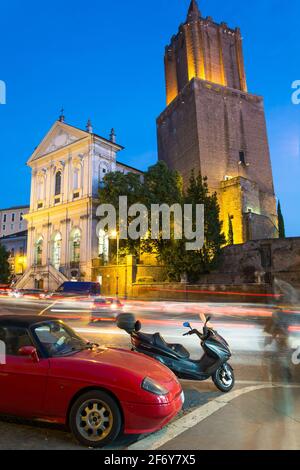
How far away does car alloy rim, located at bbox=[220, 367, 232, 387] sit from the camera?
6.37 meters

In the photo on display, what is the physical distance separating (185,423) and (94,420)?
132cm

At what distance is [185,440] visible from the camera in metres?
4.21

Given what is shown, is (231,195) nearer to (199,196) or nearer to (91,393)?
(199,196)

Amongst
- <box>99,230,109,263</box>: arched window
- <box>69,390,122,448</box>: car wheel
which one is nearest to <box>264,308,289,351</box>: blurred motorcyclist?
<box>69,390,122,448</box>: car wheel

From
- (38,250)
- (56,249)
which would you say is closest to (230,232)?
(56,249)

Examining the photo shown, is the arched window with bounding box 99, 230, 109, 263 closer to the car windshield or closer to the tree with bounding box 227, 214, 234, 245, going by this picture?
the tree with bounding box 227, 214, 234, 245

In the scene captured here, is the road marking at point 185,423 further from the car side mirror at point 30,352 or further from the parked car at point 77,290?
the parked car at point 77,290

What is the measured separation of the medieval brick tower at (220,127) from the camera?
52.1 meters

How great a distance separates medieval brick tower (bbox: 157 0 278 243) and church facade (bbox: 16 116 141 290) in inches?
486

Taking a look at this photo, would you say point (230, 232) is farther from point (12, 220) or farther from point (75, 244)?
point (12, 220)

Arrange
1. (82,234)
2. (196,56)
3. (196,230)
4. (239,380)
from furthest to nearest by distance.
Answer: (196,56) < (82,234) < (196,230) < (239,380)

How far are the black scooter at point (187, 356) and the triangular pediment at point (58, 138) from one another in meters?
43.4

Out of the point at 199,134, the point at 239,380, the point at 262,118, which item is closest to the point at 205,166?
the point at 199,134

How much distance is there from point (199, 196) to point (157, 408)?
34545mm
